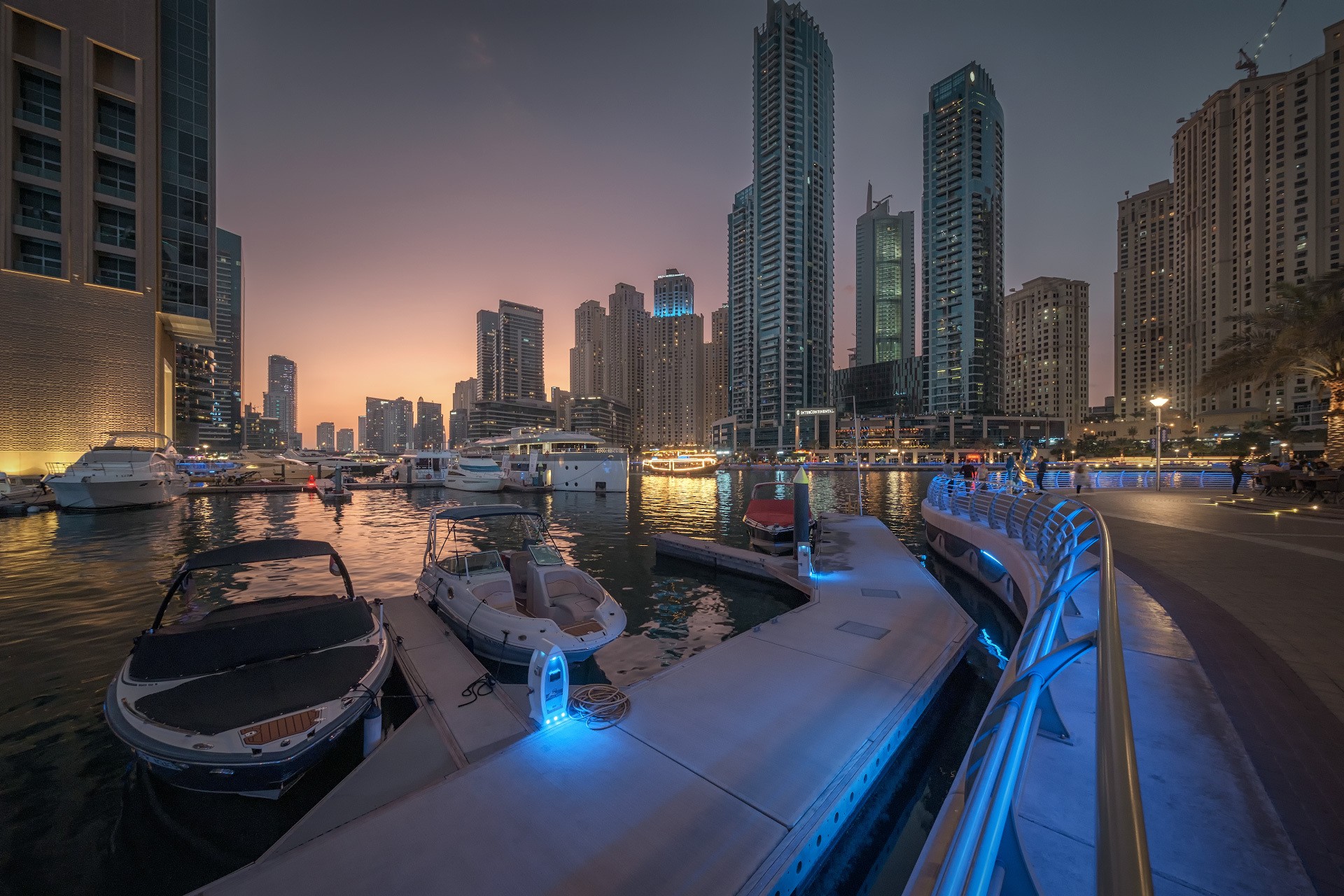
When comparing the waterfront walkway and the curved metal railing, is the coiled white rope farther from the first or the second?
the waterfront walkway

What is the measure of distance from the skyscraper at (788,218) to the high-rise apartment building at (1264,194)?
85724 millimetres

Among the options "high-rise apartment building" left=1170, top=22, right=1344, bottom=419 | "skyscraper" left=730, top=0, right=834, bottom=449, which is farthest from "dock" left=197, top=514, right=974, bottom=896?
"skyscraper" left=730, top=0, right=834, bottom=449

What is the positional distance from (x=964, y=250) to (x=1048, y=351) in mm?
64951

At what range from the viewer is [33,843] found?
18.0ft

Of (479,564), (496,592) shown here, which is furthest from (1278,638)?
(479,564)

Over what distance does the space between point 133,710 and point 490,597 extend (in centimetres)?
558

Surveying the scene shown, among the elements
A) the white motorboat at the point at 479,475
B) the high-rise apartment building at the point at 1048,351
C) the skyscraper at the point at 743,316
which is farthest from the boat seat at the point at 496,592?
the high-rise apartment building at the point at 1048,351

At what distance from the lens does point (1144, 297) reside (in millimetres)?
168000

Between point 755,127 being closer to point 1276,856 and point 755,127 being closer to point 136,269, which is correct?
Result: point 136,269

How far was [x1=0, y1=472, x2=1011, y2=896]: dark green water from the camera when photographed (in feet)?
17.9

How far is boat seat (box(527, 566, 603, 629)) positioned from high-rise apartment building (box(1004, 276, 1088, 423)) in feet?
645

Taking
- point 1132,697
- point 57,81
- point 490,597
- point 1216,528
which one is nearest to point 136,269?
point 57,81

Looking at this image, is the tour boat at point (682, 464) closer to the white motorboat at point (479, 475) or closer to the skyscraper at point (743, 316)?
the white motorboat at point (479, 475)

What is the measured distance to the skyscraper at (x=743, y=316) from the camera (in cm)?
15912
